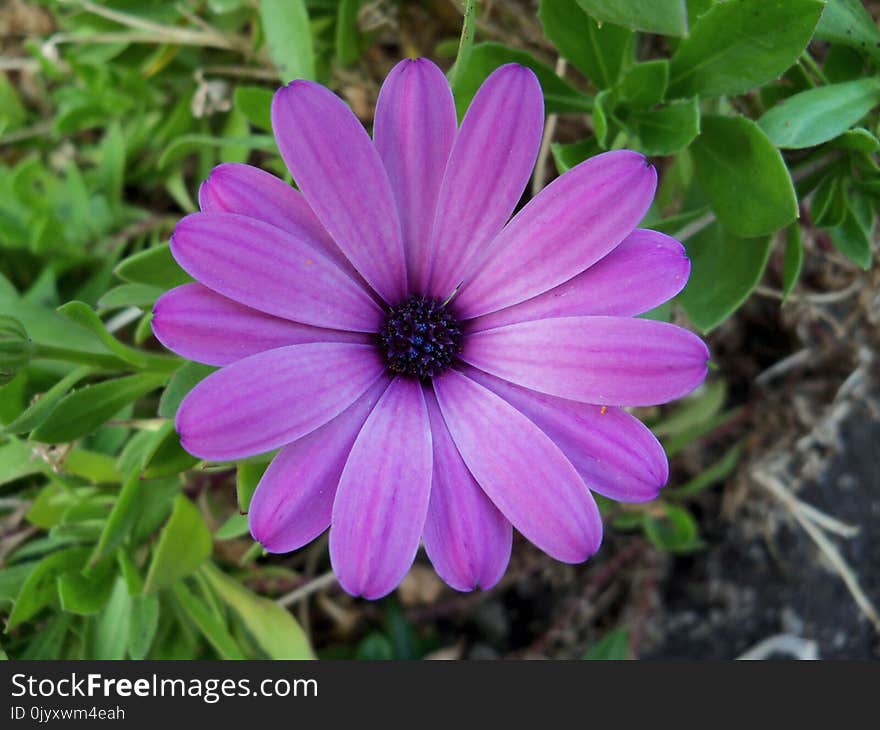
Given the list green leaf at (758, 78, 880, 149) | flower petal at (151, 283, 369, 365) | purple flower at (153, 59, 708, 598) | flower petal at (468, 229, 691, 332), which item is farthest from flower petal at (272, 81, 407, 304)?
green leaf at (758, 78, 880, 149)

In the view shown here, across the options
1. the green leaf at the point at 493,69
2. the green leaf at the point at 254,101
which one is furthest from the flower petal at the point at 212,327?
the green leaf at the point at 254,101

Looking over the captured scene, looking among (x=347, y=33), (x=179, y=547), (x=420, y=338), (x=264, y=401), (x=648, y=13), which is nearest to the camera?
(x=264, y=401)

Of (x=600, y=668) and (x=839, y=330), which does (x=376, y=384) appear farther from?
(x=839, y=330)

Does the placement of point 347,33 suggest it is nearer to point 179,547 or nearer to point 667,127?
point 667,127

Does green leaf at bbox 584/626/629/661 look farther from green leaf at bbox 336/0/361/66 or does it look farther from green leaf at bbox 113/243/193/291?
green leaf at bbox 336/0/361/66

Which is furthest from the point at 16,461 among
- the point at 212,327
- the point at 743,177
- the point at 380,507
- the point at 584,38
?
the point at 743,177

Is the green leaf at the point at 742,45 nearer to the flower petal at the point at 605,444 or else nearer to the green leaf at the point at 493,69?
the green leaf at the point at 493,69
